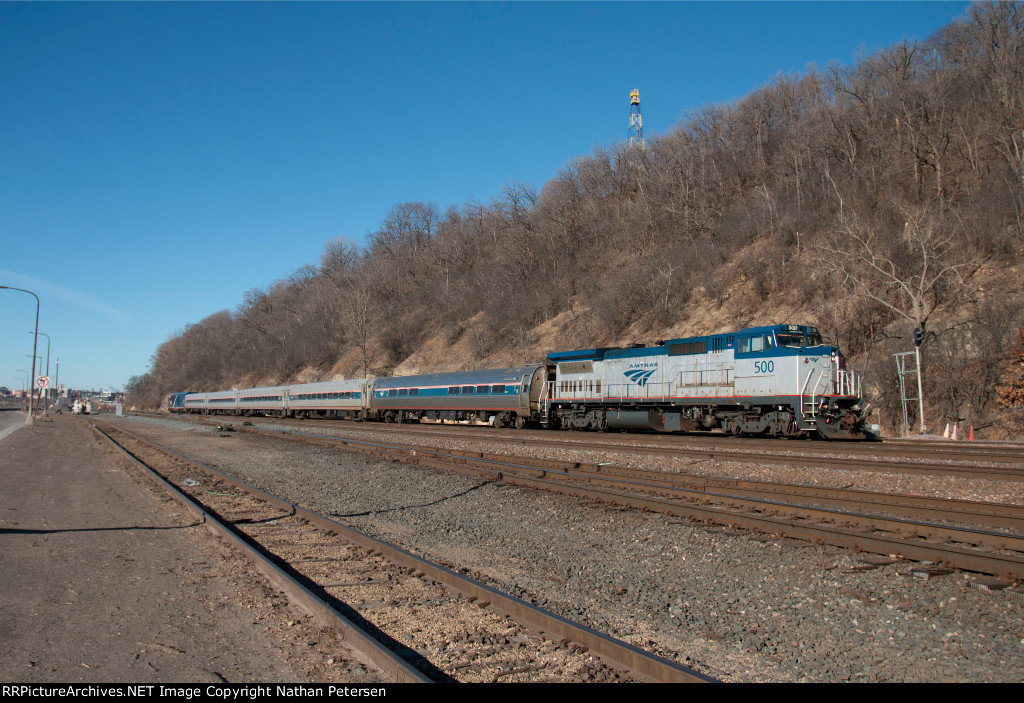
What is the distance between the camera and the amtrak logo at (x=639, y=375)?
26044mm

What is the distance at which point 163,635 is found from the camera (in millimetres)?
4906

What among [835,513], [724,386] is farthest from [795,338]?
[835,513]

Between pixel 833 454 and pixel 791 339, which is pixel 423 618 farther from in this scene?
pixel 791 339

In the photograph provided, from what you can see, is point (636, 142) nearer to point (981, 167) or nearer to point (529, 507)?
point (981, 167)

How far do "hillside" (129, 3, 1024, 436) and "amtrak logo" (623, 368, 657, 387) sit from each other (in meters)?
10.3

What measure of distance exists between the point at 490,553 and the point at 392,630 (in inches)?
114

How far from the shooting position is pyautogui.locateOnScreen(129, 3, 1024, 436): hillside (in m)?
30.9

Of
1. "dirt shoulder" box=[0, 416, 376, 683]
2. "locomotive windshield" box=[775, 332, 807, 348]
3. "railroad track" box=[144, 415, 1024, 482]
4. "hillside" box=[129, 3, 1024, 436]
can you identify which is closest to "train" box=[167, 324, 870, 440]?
"locomotive windshield" box=[775, 332, 807, 348]

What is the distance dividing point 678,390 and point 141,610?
2144 centimetres

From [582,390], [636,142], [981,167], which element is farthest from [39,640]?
[636,142]

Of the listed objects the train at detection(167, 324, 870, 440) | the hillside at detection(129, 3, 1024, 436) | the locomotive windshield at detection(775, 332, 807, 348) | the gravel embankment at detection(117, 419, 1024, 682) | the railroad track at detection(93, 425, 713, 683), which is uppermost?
the hillside at detection(129, 3, 1024, 436)

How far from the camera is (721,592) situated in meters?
6.14

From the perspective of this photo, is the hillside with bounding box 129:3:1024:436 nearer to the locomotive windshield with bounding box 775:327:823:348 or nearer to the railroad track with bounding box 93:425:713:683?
the locomotive windshield with bounding box 775:327:823:348

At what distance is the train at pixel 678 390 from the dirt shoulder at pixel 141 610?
18.2 metres
